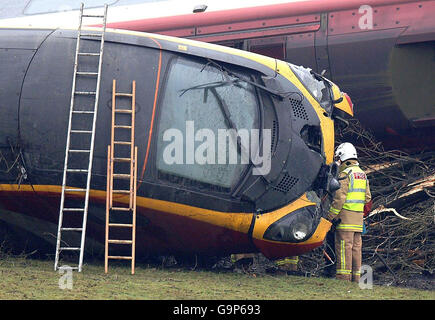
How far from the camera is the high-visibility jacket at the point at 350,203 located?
8.62m

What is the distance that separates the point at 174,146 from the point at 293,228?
1.43 metres

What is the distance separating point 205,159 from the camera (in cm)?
744

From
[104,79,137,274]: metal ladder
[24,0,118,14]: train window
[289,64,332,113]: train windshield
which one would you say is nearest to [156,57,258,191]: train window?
[104,79,137,274]: metal ladder

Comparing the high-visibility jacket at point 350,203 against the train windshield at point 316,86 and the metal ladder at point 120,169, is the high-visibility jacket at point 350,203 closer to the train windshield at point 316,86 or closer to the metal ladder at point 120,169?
the train windshield at point 316,86

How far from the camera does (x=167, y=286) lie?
655 cm

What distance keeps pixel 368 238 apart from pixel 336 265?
0.98m
